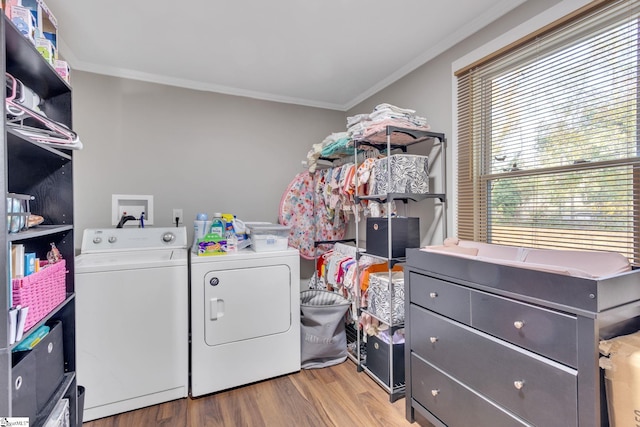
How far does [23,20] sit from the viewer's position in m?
1.02

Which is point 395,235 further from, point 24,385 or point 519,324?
point 24,385

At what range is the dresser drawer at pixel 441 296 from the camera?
53.3 inches

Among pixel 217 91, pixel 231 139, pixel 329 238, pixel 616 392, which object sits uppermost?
pixel 217 91

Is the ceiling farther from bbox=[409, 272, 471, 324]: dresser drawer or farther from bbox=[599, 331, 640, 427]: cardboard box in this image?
bbox=[599, 331, 640, 427]: cardboard box

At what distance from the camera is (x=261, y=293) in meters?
2.10

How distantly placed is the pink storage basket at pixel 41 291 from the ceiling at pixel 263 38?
1479mm

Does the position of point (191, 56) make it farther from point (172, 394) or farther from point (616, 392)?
point (616, 392)

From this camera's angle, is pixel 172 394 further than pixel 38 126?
Yes

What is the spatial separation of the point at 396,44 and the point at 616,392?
7.00ft

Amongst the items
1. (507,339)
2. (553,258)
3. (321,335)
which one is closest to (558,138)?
(553,258)

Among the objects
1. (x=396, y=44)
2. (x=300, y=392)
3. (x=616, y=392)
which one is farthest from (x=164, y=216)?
(x=616, y=392)

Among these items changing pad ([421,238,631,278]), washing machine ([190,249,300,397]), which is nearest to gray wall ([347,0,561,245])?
changing pad ([421,238,631,278])

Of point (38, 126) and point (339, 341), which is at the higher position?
point (38, 126)

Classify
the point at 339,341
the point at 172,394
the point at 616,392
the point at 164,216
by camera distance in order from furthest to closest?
the point at 164,216 < the point at 339,341 < the point at 172,394 < the point at 616,392
